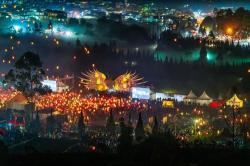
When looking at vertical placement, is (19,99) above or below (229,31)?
below

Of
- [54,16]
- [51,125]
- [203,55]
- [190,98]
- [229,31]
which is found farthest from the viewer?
[54,16]

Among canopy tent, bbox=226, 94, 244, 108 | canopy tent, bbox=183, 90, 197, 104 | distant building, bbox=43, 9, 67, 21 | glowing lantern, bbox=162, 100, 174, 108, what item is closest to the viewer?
canopy tent, bbox=226, 94, 244, 108

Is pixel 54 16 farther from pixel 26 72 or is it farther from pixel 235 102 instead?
pixel 235 102

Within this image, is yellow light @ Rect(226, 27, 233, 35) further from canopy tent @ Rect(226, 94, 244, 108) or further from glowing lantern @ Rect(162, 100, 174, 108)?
canopy tent @ Rect(226, 94, 244, 108)

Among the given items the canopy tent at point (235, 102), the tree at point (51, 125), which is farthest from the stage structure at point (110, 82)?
the tree at point (51, 125)

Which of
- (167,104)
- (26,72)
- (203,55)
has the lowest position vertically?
(167,104)

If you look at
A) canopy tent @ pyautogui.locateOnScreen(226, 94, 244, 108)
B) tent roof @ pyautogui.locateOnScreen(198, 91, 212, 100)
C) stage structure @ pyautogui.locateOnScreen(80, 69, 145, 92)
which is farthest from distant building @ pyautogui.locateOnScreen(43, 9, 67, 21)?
canopy tent @ pyautogui.locateOnScreen(226, 94, 244, 108)

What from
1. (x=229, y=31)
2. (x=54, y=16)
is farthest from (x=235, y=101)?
(x=54, y=16)

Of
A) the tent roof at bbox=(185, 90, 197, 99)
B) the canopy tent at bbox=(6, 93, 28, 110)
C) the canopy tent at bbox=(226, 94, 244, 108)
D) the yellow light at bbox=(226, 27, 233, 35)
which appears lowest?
the tent roof at bbox=(185, 90, 197, 99)

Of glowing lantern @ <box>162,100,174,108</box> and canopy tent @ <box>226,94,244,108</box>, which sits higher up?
canopy tent @ <box>226,94,244,108</box>
